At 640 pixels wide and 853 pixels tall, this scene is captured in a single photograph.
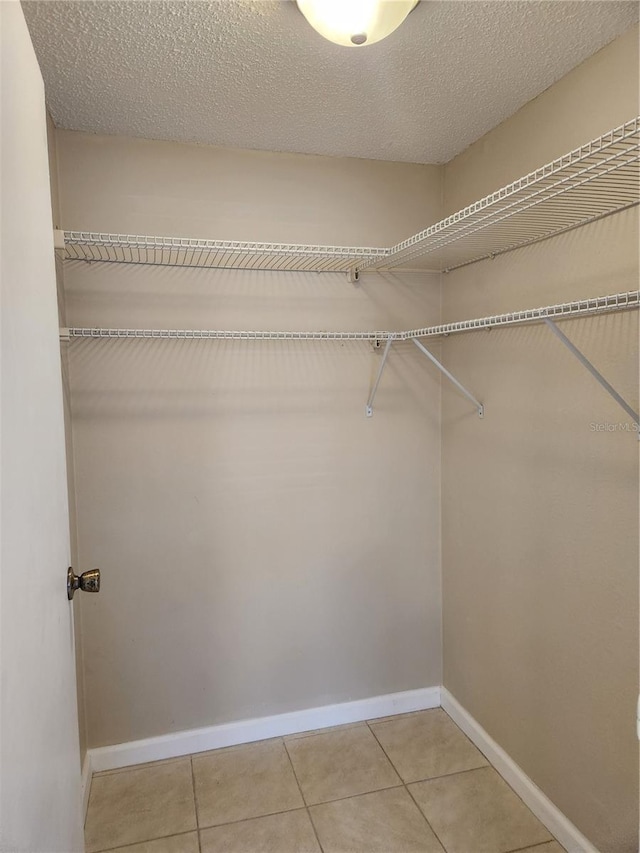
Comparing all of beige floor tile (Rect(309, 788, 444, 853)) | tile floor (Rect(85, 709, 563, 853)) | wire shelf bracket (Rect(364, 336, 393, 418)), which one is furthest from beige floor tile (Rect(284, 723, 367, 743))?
wire shelf bracket (Rect(364, 336, 393, 418))

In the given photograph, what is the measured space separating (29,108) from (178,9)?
0.53 m

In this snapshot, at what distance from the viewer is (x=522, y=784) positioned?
1835 millimetres

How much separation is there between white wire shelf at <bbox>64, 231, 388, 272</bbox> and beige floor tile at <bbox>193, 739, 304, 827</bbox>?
1.86m

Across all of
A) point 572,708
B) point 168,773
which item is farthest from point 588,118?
point 168,773

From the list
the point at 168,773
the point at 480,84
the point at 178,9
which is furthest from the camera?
the point at 168,773

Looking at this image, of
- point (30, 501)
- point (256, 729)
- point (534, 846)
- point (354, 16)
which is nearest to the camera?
point (30, 501)

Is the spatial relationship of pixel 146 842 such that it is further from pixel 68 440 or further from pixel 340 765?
pixel 68 440

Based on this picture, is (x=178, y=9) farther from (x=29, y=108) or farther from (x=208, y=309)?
(x=208, y=309)

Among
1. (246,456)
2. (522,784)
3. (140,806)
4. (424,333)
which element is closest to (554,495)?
(424,333)

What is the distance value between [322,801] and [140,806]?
0.62 meters

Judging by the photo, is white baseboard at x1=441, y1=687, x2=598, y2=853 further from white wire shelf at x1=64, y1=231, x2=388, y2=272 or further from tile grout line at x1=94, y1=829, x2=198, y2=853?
white wire shelf at x1=64, y1=231, x2=388, y2=272

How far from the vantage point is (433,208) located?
2277 millimetres

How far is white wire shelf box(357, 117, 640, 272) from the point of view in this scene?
113cm

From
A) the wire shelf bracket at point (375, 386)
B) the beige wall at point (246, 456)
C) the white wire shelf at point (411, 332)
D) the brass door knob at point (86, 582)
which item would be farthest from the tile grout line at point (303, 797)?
the white wire shelf at point (411, 332)
